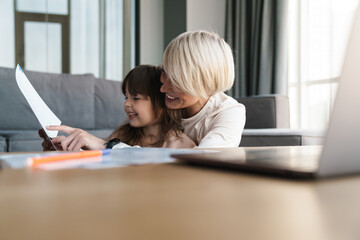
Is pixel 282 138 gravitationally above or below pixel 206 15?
below

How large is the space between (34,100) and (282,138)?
4.55ft

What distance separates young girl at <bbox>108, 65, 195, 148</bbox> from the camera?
1.39 meters

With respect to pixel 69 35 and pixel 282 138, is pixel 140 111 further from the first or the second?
pixel 69 35

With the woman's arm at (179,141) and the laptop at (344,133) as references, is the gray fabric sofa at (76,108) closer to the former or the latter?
the woman's arm at (179,141)

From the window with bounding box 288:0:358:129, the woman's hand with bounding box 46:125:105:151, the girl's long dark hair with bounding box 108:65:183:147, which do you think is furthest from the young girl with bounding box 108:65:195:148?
the window with bounding box 288:0:358:129

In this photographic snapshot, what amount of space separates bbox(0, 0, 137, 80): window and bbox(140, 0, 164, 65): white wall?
14 cm

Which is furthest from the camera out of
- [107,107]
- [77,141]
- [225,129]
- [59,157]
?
[107,107]

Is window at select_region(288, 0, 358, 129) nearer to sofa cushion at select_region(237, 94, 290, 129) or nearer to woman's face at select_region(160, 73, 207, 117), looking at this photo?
sofa cushion at select_region(237, 94, 290, 129)

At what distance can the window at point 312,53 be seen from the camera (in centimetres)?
322

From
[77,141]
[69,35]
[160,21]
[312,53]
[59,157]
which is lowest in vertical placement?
[77,141]

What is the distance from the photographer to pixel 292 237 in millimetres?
156

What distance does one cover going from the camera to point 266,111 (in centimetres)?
256

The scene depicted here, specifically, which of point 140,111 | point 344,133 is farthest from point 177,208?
point 140,111

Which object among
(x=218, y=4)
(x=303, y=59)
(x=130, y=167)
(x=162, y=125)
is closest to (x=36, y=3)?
(x=218, y=4)
